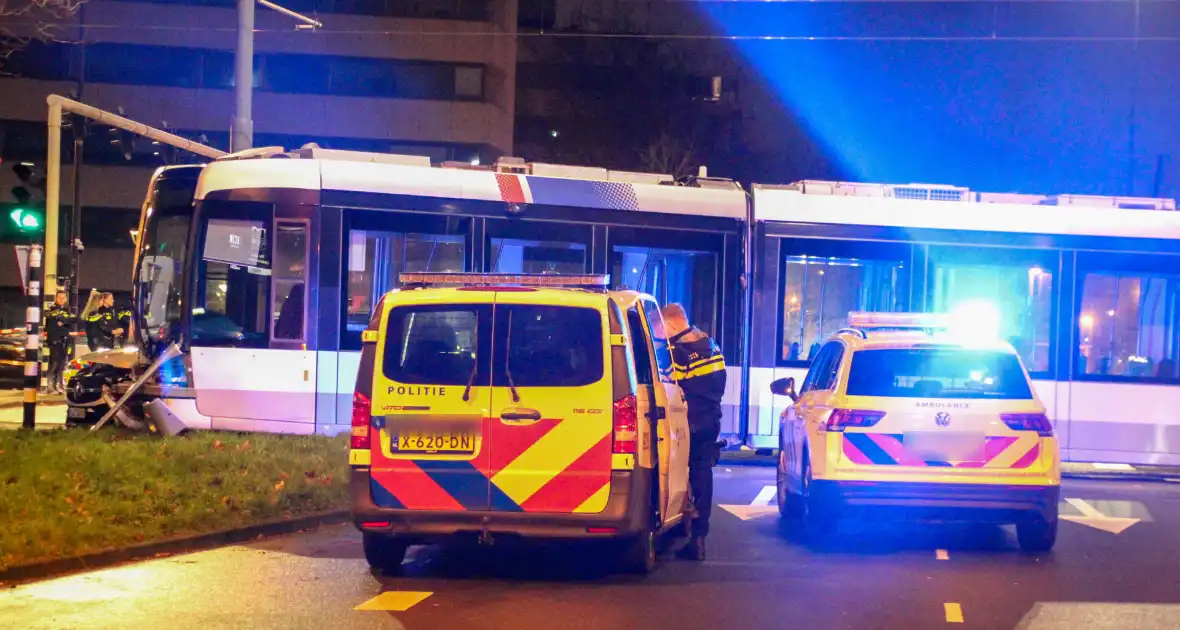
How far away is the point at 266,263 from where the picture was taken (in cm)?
1512

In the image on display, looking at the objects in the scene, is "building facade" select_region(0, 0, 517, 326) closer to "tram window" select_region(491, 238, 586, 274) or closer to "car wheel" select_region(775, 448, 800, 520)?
"tram window" select_region(491, 238, 586, 274)

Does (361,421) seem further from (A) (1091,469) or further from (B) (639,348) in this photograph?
(A) (1091,469)

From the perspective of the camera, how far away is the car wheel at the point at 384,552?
8.97m

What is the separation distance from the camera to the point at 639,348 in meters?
9.01

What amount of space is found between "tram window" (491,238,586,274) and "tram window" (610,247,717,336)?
19.5 inches

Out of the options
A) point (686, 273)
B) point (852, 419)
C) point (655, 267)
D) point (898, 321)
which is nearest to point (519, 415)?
point (852, 419)

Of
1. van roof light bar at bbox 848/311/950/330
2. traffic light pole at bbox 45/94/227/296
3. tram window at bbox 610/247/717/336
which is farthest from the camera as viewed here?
traffic light pole at bbox 45/94/227/296

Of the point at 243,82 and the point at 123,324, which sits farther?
the point at 123,324

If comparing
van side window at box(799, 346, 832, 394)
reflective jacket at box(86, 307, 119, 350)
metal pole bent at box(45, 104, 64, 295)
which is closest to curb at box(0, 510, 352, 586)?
van side window at box(799, 346, 832, 394)

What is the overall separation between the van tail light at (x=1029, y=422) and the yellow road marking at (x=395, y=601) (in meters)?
4.48

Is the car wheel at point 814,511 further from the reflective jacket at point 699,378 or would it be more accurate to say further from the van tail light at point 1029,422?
the van tail light at point 1029,422

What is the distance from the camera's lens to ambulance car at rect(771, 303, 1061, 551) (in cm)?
1019

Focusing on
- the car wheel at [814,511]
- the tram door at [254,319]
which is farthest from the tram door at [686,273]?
the car wheel at [814,511]

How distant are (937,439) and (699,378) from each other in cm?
179
